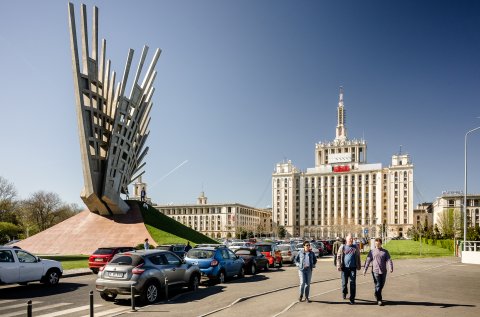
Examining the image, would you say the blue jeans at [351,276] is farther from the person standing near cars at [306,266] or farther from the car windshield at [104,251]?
the car windshield at [104,251]

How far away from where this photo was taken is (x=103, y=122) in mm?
41719

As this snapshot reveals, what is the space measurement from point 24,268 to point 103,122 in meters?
28.4

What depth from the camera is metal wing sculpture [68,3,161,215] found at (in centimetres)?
3838

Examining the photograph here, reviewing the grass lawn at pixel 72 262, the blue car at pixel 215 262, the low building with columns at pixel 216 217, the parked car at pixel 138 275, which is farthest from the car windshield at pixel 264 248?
the low building with columns at pixel 216 217

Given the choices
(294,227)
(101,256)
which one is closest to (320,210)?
(294,227)

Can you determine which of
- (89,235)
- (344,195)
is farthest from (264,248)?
(344,195)

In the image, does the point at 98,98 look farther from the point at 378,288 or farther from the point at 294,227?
the point at 294,227

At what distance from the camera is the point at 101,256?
2123 cm

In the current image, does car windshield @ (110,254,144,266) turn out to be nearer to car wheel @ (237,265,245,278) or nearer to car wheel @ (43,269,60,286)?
car wheel @ (43,269,60,286)

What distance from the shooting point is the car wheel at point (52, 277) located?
16328 mm

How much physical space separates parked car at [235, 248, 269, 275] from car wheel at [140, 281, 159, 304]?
834cm

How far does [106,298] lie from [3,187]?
68.3 m

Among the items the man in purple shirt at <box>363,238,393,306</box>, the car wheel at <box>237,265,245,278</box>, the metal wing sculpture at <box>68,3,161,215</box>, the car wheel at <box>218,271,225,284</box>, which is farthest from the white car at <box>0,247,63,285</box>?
the metal wing sculpture at <box>68,3,161,215</box>

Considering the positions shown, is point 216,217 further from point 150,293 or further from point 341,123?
point 150,293
